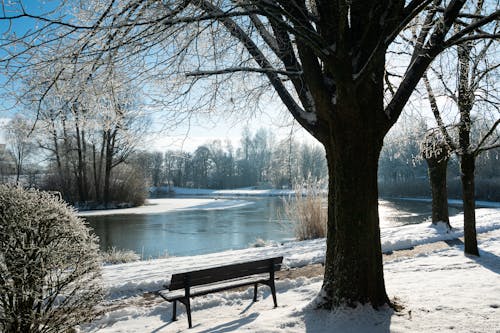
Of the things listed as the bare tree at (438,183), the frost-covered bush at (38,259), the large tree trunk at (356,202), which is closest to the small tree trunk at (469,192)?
the bare tree at (438,183)

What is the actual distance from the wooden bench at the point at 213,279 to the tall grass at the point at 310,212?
582 centimetres

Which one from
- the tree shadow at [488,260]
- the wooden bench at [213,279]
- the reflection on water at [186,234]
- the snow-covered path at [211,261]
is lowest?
the reflection on water at [186,234]

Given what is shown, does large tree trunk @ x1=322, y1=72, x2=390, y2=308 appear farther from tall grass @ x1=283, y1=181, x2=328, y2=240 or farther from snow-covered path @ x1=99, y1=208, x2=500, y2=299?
tall grass @ x1=283, y1=181, x2=328, y2=240

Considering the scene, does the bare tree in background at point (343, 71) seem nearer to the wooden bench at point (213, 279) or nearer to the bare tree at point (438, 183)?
the wooden bench at point (213, 279)

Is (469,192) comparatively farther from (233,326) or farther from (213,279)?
(233,326)

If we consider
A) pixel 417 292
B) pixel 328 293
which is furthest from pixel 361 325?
pixel 417 292

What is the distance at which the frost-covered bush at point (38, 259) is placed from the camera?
305 centimetres

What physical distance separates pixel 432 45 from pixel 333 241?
2.19 meters

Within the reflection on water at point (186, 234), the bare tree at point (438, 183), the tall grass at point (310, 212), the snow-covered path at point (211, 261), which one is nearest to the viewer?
the snow-covered path at point (211, 261)

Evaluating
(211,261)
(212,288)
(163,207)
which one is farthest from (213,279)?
(163,207)

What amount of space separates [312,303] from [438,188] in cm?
737

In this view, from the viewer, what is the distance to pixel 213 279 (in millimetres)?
4254

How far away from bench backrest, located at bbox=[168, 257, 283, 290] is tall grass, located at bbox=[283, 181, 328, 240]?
5.87 m

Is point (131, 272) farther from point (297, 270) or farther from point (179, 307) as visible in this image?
point (297, 270)
